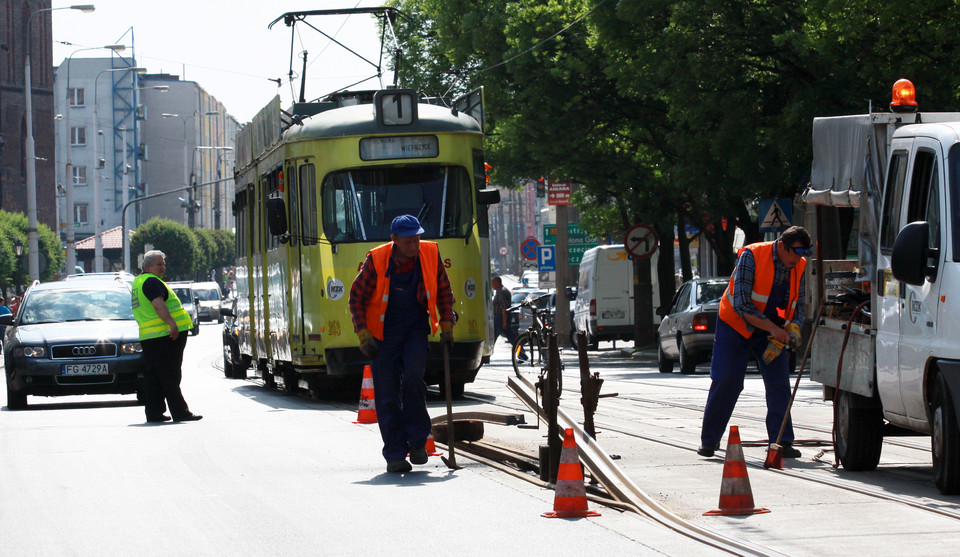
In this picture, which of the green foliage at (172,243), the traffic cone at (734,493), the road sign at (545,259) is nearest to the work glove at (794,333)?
the traffic cone at (734,493)

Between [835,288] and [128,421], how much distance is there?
7.99 metres

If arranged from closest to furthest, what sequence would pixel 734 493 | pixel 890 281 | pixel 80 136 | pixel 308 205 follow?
pixel 734 493
pixel 890 281
pixel 308 205
pixel 80 136

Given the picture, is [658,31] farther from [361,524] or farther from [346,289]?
[361,524]

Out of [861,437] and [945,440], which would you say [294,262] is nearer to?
[861,437]

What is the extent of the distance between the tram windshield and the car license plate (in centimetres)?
326

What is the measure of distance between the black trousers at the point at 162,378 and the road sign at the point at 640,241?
1784 cm

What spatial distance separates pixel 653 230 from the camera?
1259 inches

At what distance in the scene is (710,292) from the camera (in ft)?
77.0

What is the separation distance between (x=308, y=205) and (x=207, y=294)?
59604 mm

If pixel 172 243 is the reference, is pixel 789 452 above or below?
below

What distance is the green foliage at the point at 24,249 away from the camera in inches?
2232

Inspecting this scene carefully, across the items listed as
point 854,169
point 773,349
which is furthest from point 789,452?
point 854,169

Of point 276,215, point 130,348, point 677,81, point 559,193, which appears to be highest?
point 677,81

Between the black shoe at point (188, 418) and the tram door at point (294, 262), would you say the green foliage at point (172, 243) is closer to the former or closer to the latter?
the tram door at point (294, 262)
